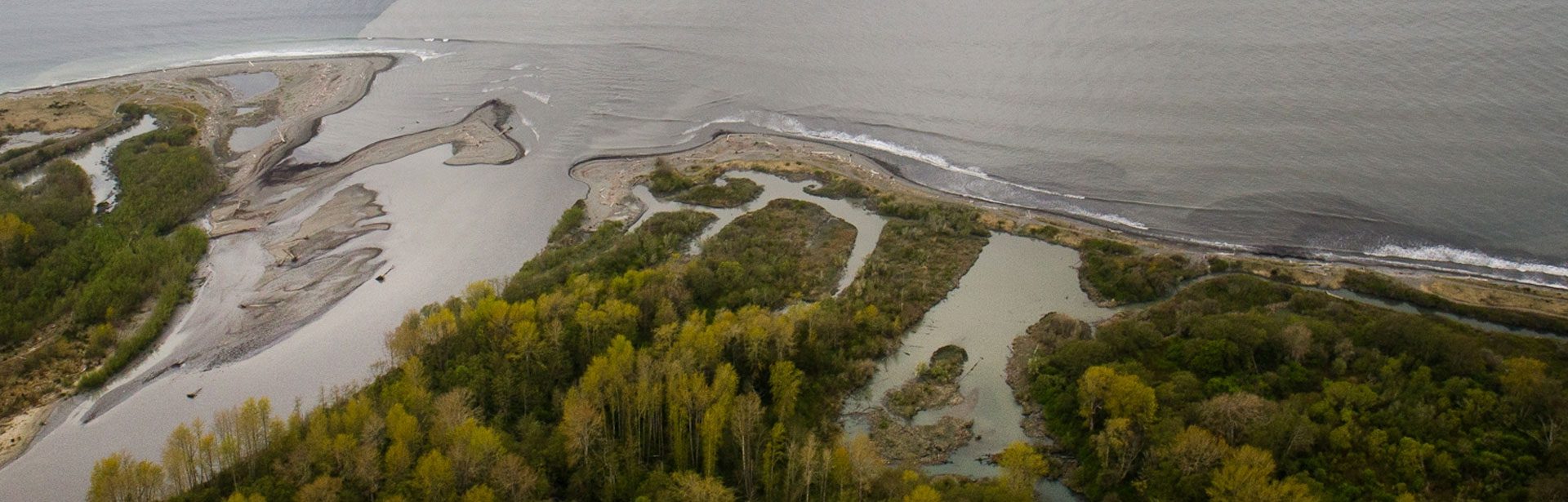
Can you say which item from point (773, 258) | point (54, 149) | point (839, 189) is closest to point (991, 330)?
point (773, 258)

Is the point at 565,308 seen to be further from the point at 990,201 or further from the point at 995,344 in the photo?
the point at 990,201

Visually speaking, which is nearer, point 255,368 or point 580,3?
point 255,368

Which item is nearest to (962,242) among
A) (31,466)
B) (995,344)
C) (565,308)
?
(995,344)

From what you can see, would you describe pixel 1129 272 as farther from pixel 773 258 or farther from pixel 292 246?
pixel 292 246

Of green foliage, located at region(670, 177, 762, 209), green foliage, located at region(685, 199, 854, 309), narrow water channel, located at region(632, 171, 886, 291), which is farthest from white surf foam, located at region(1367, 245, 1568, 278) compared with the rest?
green foliage, located at region(670, 177, 762, 209)

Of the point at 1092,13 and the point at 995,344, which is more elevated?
the point at 1092,13

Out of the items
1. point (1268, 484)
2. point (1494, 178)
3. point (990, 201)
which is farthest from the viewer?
point (990, 201)
